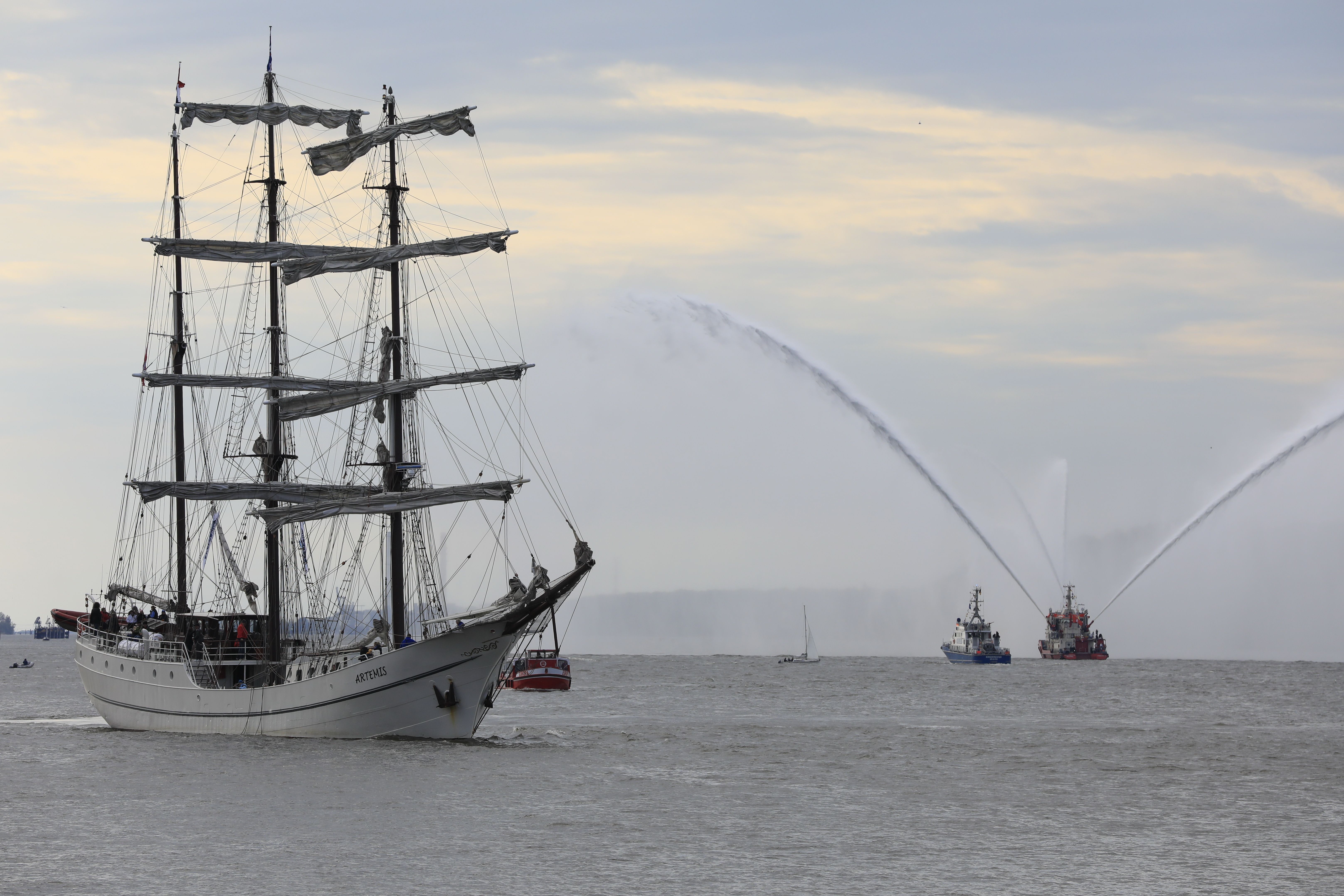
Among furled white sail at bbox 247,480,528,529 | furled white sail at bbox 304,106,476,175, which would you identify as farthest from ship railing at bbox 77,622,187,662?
furled white sail at bbox 304,106,476,175

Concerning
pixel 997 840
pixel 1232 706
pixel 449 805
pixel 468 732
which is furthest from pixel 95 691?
Result: pixel 1232 706

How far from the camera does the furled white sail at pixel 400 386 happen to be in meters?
85.0

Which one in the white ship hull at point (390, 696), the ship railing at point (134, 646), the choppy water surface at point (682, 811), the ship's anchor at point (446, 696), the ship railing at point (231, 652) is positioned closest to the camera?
the choppy water surface at point (682, 811)

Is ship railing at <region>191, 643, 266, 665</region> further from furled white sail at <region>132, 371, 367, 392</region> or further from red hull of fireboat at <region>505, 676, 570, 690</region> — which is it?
red hull of fireboat at <region>505, 676, 570, 690</region>

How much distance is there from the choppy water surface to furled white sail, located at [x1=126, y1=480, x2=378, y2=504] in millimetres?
14959

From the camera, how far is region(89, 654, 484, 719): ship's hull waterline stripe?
78312 millimetres

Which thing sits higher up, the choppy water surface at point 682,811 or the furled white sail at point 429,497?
the furled white sail at point 429,497

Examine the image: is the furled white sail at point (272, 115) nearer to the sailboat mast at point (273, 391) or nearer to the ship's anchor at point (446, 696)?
the sailboat mast at point (273, 391)

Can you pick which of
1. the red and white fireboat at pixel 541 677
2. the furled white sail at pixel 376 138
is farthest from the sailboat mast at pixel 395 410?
the red and white fireboat at pixel 541 677

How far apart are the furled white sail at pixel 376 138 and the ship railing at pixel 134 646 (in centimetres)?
2969

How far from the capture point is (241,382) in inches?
3853

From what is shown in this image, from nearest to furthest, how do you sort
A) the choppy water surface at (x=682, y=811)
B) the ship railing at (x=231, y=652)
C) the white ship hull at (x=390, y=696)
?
the choppy water surface at (x=682, y=811) → the white ship hull at (x=390, y=696) → the ship railing at (x=231, y=652)

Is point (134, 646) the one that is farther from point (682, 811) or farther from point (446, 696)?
point (682, 811)

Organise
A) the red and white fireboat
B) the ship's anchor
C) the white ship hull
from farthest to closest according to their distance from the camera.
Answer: the red and white fireboat
the ship's anchor
the white ship hull
